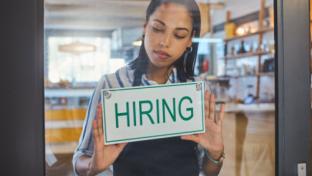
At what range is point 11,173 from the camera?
0.89 meters

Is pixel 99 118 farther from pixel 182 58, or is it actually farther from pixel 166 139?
pixel 182 58

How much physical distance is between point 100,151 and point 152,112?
0.64 feet

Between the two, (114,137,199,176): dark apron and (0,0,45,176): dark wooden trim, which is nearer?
(0,0,45,176): dark wooden trim

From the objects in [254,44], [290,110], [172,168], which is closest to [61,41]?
[172,168]

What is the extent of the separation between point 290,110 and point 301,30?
0.90 ft

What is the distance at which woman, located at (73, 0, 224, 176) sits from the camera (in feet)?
3.17

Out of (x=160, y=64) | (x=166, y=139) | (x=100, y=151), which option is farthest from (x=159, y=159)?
(x=160, y=64)

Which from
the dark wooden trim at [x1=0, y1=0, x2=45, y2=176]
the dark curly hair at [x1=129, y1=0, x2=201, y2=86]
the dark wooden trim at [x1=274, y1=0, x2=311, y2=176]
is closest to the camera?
the dark wooden trim at [x1=0, y1=0, x2=45, y2=176]

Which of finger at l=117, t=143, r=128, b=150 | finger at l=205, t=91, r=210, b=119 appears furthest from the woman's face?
finger at l=117, t=143, r=128, b=150

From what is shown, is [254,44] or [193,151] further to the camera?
[254,44]

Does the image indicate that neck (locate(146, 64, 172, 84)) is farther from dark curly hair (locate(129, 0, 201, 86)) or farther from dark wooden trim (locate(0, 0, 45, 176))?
dark wooden trim (locate(0, 0, 45, 176))

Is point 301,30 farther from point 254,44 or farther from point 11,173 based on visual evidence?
point 254,44

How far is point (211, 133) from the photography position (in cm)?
106

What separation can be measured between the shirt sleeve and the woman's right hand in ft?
0.04
